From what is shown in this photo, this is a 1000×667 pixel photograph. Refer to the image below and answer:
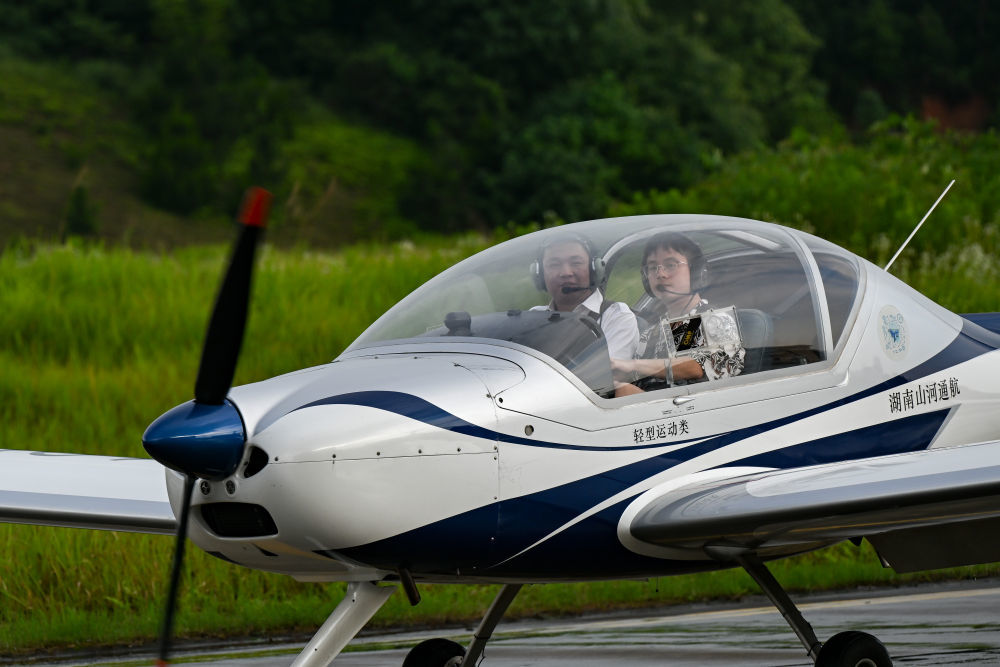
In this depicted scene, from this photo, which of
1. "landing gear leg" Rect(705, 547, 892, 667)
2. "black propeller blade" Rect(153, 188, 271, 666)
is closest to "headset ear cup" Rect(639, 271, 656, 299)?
"landing gear leg" Rect(705, 547, 892, 667)

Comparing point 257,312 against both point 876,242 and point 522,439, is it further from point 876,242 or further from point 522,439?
point 522,439

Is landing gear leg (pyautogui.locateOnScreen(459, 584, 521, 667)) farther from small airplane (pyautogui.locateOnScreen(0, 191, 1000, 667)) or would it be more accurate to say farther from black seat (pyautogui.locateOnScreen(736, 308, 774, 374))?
black seat (pyautogui.locateOnScreen(736, 308, 774, 374))

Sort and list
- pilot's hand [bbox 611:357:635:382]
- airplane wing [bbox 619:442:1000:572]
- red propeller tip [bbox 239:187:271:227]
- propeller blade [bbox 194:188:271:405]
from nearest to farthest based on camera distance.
Answer: 1. red propeller tip [bbox 239:187:271:227]
2. propeller blade [bbox 194:188:271:405]
3. airplane wing [bbox 619:442:1000:572]
4. pilot's hand [bbox 611:357:635:382]

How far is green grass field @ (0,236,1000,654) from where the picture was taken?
30.7 feet

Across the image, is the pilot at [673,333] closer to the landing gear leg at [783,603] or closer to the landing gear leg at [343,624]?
the landing gear leg at [783,603]

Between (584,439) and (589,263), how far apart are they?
2.88ft

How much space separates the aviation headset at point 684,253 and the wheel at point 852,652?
149 cm

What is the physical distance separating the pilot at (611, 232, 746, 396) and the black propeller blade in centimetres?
147

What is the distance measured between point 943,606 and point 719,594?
1.51 m

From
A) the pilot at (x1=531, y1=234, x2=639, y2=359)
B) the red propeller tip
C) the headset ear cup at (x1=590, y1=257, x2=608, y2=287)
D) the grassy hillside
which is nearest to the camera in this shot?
the red propeller tip

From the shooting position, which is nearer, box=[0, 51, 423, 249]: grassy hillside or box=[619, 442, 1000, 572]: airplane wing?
box=[619, 442, 1000, 572]: airplane wing

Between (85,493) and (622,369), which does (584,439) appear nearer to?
(622,369)

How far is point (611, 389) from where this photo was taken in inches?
225

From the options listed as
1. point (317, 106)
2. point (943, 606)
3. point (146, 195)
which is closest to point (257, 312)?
point (943, 606)
